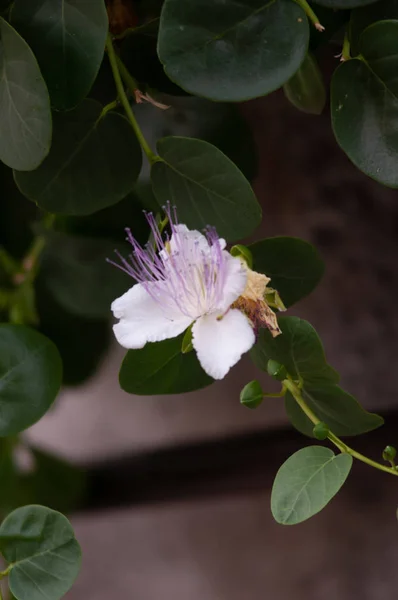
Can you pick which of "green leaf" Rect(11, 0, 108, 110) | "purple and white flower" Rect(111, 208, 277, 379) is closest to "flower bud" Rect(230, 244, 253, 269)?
"purple and white flower" Rect(111, 208, 277, 379)

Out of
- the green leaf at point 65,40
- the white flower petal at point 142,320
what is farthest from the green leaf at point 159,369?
the green leaf at point 65,40

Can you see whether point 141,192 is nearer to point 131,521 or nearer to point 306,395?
point 306,395

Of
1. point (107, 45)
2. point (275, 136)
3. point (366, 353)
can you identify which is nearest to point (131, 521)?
point (366, 353)

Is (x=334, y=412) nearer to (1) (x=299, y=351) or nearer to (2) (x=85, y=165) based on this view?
(1) (x=299, y=351)

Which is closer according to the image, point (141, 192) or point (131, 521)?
point (141, 192)

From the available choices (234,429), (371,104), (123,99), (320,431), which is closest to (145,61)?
(123,99)

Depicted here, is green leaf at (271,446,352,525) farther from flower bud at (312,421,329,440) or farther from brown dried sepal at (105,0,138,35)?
brown dried sepal at (105,0,138,35)
